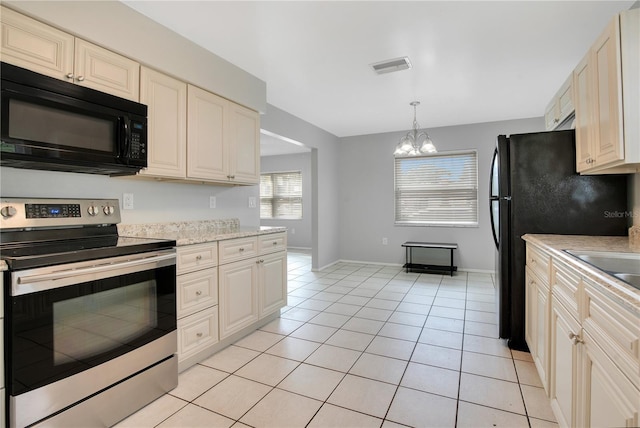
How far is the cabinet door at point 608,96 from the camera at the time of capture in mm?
1537

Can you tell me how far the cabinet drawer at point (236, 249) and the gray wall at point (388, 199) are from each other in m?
3.34

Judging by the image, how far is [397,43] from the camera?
8.18 ft

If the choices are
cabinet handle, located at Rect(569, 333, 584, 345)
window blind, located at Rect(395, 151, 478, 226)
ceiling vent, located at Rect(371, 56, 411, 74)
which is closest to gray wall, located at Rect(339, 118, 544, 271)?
window blind, located at Rect(395, 151, 478, 226)

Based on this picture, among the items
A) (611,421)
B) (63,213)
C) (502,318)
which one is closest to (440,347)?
(502,318)

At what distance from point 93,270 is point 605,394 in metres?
2.04

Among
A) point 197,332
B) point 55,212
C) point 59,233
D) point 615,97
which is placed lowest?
point 197,332

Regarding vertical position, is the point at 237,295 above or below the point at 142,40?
below

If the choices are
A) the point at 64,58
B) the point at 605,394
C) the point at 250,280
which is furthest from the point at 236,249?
the point at 605,394

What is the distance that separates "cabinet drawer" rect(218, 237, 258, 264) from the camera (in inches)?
93.3

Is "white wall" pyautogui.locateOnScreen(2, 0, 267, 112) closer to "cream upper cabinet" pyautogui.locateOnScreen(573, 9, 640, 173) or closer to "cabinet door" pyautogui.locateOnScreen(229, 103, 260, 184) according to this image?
"cabinet door" pyautogui.locateOnScreen(229, 103, 260, 184)

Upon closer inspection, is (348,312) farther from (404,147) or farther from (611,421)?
(611,421)

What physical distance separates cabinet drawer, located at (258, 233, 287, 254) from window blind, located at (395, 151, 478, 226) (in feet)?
9.76

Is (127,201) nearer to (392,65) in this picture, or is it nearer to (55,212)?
(55,212)

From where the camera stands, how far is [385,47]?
8.39ft
